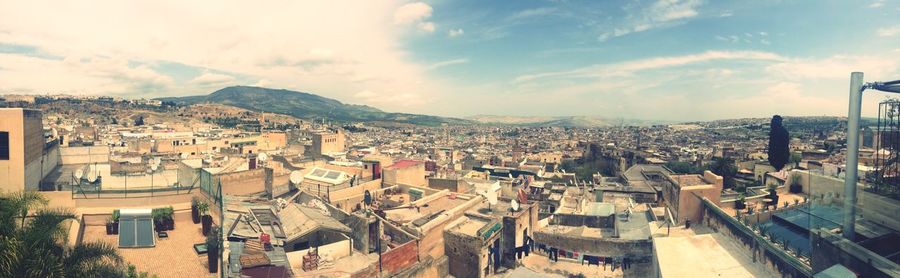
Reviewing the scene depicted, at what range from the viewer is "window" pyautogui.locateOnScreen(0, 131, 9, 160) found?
54.8ft

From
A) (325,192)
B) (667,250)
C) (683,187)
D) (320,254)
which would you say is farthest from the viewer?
(325,192)

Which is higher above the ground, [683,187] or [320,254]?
[683,187]

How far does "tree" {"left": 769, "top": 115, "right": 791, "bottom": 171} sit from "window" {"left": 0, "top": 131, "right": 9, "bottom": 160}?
4921 centimetres

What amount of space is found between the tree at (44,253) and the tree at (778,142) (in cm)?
4505

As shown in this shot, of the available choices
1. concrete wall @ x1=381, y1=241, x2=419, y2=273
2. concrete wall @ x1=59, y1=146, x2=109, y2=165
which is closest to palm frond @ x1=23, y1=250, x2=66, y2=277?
concrete wall @ x1=381, y1=241, x2=419, y2=273

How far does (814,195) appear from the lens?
18.9m

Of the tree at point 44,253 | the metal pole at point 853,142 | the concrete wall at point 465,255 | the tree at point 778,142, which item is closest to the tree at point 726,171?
the tree at point 778,142

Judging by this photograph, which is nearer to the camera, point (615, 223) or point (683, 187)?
point (683, 187)

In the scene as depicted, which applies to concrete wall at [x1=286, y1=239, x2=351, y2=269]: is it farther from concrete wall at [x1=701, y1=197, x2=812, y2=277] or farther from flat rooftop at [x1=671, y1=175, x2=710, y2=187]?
flat rooftop at [x1=671, y1=175, x2=710, y2=187]

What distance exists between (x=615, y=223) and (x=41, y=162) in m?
30.1

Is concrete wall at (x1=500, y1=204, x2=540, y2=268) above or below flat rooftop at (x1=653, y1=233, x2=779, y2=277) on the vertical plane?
below

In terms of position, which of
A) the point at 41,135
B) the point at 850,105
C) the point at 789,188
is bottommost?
the point at 789,188

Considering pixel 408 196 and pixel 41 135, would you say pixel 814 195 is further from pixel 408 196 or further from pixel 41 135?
pixel 41 135

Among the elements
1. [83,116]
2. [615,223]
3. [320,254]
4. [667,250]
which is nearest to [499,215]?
[615,223]
